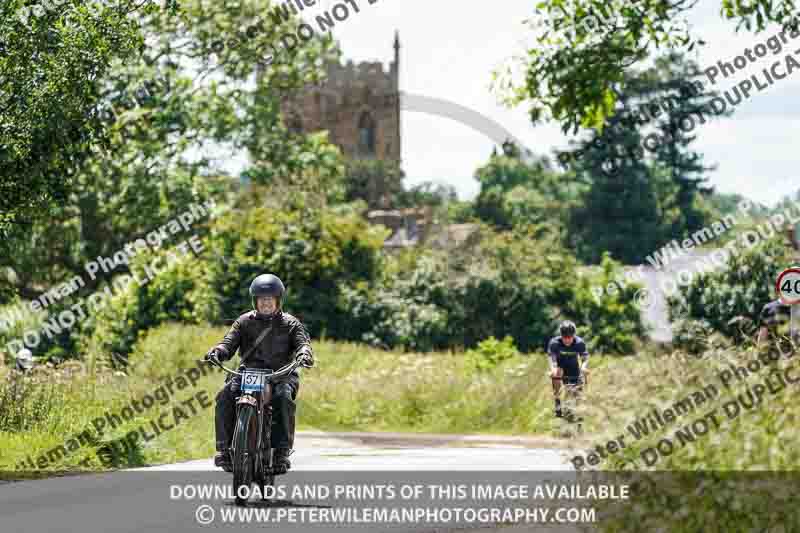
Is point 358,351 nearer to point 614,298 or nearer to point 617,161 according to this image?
point 614,298

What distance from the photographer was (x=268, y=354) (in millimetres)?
11297

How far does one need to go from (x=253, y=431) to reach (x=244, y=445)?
163 millimetres

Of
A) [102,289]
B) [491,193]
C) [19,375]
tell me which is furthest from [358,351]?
[491,193]

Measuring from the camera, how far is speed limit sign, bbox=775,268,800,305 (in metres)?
15.7

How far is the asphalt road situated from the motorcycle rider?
612 mm

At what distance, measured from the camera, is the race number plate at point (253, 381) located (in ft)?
36.0
